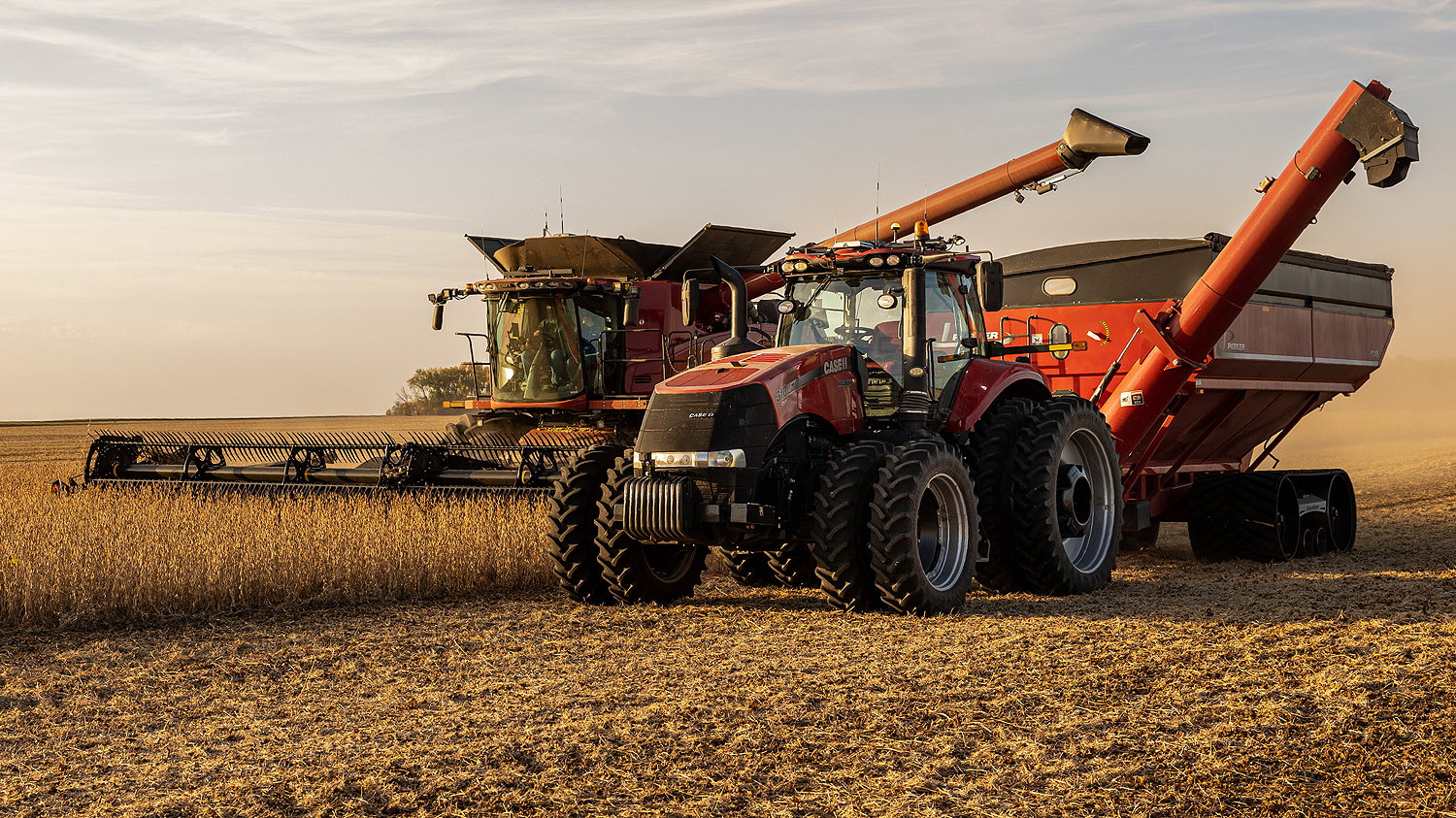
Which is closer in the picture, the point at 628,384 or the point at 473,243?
the point at 628,384

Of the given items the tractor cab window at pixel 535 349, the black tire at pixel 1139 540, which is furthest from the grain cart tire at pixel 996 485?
the tractor cab window at pixel 535 349

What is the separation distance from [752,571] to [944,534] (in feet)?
6.94

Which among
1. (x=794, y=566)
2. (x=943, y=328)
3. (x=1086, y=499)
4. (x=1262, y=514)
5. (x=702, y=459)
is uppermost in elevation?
(x=943, y=328)

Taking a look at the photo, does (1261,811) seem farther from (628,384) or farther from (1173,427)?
(628,384)

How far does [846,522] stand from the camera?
771 centimetres

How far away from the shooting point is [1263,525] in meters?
11.6

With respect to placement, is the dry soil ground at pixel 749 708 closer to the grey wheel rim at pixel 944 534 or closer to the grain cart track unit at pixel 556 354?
the grey wheel rim at pixel 944 534

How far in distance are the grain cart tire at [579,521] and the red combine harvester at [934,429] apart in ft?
0.14

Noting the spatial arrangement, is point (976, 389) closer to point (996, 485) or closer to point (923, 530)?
point (996, 485)

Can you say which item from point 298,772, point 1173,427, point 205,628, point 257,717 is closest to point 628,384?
point 1173,427

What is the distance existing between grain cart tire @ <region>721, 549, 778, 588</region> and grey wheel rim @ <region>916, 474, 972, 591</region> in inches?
75.5

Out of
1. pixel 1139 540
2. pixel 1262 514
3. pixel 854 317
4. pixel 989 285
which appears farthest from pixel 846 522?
pixel 1139 540

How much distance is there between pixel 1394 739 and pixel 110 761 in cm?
480

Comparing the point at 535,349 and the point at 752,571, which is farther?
the point at 535,349
